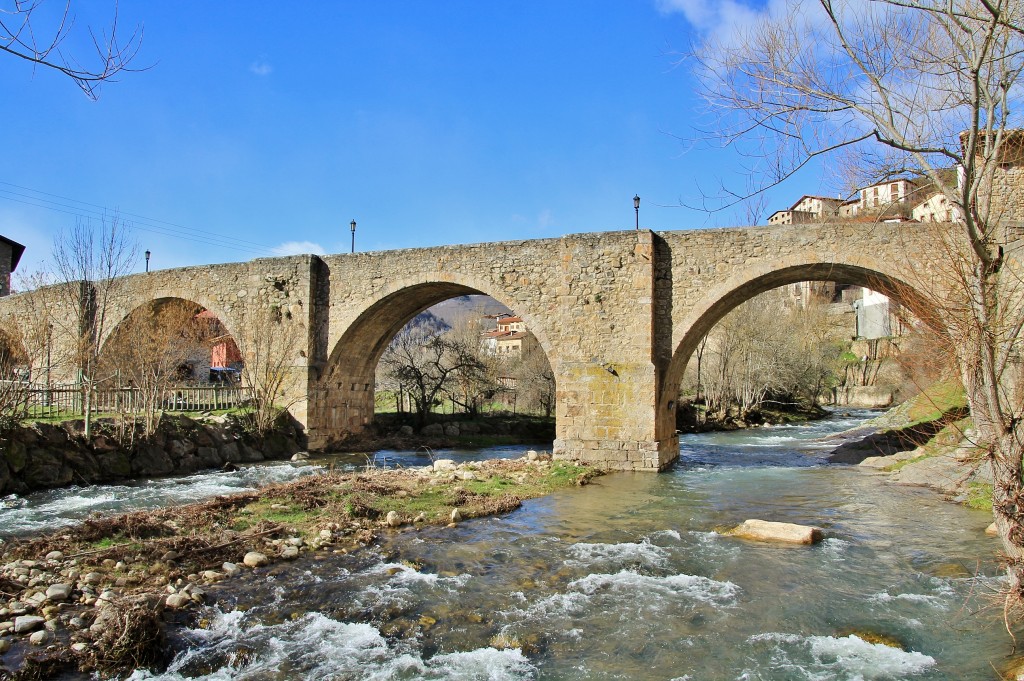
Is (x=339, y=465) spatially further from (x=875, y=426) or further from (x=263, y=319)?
(x=875, y=426)

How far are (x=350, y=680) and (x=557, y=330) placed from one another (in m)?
11.8

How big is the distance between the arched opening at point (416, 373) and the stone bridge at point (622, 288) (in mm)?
441

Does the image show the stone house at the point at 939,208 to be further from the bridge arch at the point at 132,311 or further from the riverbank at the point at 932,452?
the bridge arch at the point at 132,311

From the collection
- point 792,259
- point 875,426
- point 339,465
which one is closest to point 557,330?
point 792,259

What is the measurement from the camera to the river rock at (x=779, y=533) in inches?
348

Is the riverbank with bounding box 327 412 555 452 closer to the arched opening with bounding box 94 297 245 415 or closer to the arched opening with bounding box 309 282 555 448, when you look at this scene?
the arched opening with bounding box 309 282 555 448

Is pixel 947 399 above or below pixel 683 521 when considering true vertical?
above

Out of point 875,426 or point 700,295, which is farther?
point 875,426

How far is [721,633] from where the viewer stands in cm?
584

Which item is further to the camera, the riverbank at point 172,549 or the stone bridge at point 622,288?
the stone bridge at point 622,288

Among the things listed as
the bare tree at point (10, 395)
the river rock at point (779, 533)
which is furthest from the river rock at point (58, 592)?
the bare tree at point (10, 395)

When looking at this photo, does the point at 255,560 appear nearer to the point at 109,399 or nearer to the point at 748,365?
the point at 109,399

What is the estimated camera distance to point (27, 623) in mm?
5488

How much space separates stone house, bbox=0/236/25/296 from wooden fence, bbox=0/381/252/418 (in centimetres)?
1973
